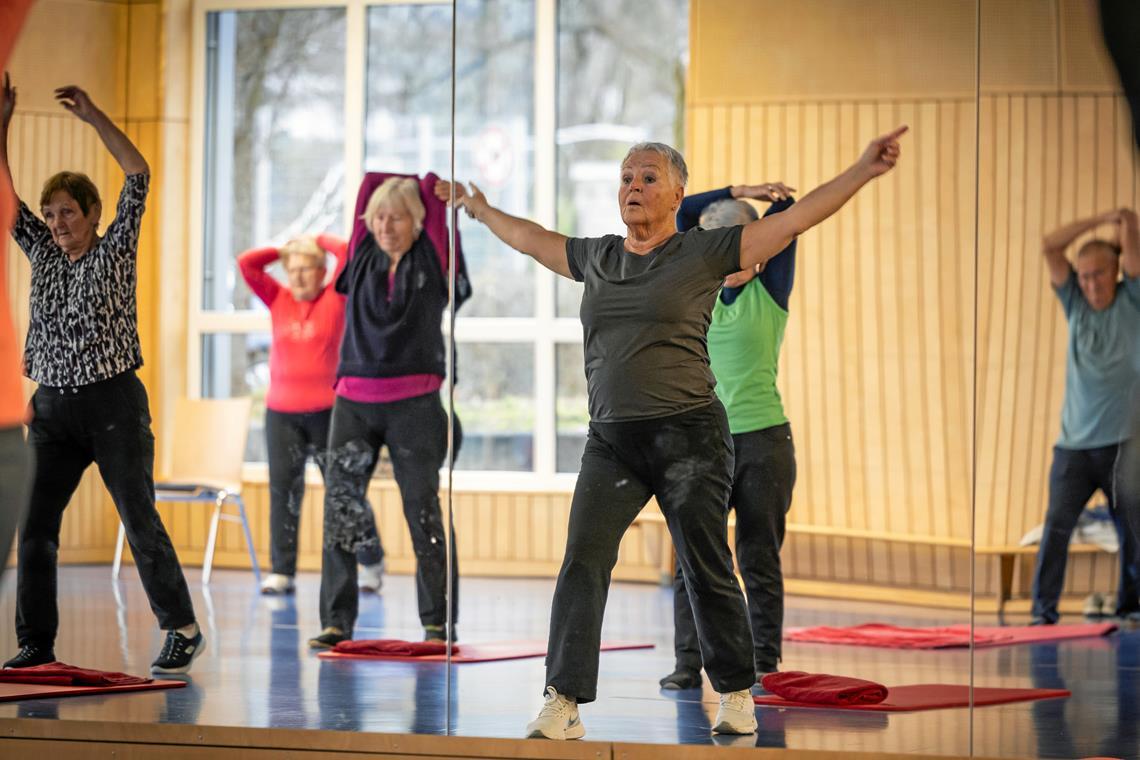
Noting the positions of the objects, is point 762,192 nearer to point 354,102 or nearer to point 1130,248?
point 1130,248

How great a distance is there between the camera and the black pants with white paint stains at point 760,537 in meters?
4.07

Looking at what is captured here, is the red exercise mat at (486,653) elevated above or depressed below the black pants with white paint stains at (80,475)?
below

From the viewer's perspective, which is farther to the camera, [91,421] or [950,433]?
[950,433]

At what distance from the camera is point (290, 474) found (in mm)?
5066

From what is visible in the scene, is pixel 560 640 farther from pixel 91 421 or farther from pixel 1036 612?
pixel 1036 612

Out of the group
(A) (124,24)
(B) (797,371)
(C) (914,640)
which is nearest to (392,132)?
(A) (124,24)

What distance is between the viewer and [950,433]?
202 inches

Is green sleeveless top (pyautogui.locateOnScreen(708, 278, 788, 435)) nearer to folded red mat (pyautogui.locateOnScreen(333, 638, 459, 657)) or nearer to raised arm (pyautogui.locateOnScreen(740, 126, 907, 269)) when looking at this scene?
raised arm (pyautogui.locateOnScreen(740, 126, 907, 269))

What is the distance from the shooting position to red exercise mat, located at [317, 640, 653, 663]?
181 inches

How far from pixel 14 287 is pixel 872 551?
262cm

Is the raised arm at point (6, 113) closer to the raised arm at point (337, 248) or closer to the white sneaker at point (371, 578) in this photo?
the raised arm at point (337, 248)

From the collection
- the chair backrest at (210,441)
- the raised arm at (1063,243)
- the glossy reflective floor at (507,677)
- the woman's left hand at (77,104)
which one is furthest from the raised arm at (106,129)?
the raised arm at (1063,243)

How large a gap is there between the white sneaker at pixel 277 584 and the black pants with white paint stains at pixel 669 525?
1.92 m

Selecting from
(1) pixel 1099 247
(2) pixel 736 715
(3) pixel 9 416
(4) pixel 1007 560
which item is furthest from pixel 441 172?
(3) pixel 9 416
